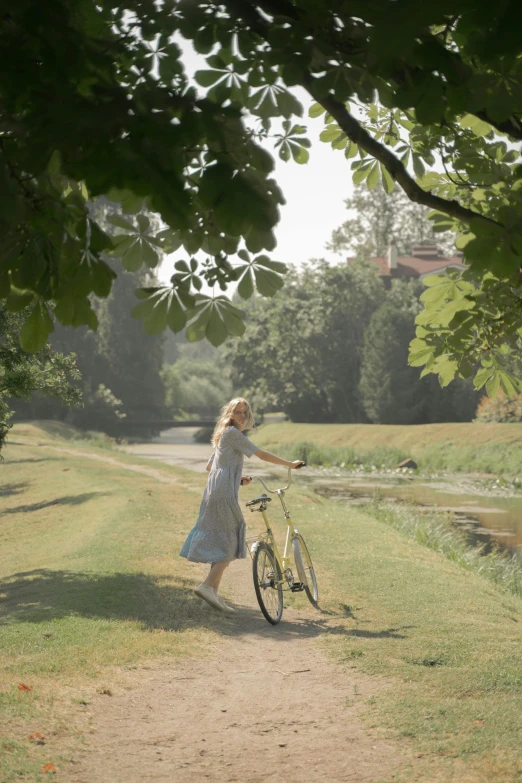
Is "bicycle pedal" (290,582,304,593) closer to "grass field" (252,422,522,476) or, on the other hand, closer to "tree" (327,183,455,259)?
"grass field" (252,422,522,476)

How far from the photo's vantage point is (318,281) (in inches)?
2430

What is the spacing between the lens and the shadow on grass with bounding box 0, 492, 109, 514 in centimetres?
2331

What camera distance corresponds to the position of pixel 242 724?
605 centimetres

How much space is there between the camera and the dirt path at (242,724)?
517 cm

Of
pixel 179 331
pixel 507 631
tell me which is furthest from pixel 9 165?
pixel 507 631

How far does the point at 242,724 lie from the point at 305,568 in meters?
4.39

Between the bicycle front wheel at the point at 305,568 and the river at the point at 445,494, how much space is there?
31.0 feet

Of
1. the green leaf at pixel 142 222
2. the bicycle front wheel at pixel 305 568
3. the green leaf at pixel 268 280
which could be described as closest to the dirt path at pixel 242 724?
the bicycle front wheel at pixel 305 568

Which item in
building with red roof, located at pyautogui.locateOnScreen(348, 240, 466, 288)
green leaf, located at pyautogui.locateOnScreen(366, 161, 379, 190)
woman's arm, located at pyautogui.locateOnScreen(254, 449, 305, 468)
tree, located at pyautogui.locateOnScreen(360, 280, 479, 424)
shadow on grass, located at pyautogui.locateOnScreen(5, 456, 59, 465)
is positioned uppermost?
building with red roof, located at pyautogui.locateOnScreen(348, 240, 466, 288)

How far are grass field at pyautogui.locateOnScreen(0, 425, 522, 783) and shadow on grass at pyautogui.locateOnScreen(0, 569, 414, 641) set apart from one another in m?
0.03

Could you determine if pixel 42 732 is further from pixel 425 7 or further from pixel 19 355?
pixel 19 355

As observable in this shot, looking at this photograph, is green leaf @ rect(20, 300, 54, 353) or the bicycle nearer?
green leaf @ rect(20, 300, 54, 353)

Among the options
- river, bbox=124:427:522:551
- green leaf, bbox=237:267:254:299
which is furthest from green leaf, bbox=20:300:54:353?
river, bbox=124:427:522:551

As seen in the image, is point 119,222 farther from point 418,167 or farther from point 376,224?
point 376,224
